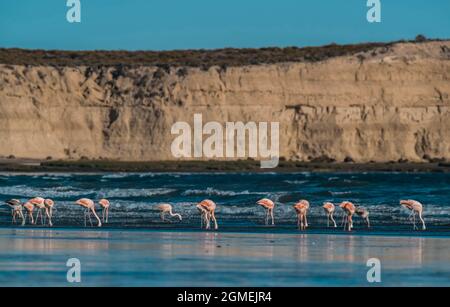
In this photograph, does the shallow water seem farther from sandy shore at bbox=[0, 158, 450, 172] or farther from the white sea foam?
sandy shore at bbox=[0, 158, 450, 172]

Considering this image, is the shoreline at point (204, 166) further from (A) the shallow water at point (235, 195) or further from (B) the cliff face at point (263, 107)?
(A) the shallow water at point (235, 195)

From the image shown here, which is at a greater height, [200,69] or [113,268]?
[200,69]

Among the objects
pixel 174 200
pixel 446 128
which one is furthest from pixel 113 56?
pixel 174 200

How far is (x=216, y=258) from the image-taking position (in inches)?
744

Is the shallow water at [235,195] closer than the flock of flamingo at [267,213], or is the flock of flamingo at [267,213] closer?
the flock of flamingo at [267,213]

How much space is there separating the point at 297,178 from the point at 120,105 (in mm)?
24817

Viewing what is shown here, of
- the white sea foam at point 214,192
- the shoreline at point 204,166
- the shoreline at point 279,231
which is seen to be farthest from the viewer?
the shoreline at point 204,166

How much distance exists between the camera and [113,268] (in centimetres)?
1716

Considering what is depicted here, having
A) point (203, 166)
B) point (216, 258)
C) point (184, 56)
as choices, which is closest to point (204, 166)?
point (203, 166)

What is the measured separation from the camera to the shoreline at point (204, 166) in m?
58.6

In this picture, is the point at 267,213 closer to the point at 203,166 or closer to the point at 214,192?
the point at 214,192

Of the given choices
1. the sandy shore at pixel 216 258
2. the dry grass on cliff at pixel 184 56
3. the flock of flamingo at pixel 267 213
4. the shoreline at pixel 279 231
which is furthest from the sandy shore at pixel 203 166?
the sandy shore at pixel 216 258

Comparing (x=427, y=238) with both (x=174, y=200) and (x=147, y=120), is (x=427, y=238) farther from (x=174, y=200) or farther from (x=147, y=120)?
(x=147, y=120)

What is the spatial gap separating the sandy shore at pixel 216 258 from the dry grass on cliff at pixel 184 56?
48.6m
